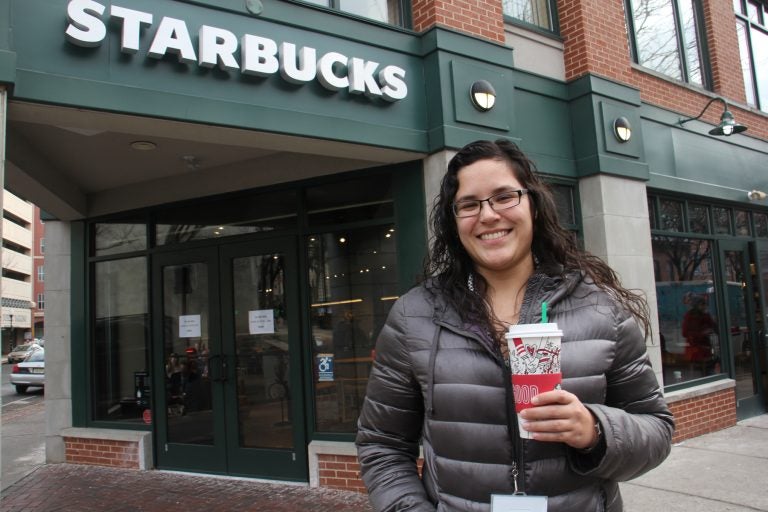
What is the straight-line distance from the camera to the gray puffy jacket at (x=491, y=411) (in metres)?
1.53

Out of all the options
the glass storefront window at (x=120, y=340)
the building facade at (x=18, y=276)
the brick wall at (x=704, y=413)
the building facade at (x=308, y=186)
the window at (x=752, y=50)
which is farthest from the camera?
the building facade at (x=18, y=276)

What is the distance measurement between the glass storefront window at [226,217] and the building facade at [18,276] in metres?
52.4

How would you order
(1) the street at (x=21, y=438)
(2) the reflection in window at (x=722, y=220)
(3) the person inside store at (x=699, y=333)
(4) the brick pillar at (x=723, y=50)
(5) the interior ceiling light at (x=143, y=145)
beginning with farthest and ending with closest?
(4) the brick pillar at (x=723, y=50)
(2) the reflection in window at (x=722, y=220)
(3) the person inside store at (x=699, y=333)
(1) the street at (x=21, y=438)
(5) the interior ceiling light at (x=143, y=145)

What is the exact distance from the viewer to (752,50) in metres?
10.1

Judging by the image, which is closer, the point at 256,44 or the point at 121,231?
the point at 256,44

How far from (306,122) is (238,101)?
56 centimetres

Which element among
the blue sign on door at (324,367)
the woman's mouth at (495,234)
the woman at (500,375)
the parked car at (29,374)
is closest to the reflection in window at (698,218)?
the blue sign on door at (324,367)

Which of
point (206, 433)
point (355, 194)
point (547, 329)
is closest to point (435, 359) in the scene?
point (547, 329)

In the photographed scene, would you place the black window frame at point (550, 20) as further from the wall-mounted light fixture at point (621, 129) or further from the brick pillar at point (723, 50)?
the brick pillar at point (723, 50)

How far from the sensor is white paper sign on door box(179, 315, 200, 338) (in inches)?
271

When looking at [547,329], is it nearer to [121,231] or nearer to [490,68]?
[490,68]

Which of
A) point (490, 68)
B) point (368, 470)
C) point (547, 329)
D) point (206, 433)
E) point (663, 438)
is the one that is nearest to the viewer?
point (547, 329)

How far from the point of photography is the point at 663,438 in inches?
65.4

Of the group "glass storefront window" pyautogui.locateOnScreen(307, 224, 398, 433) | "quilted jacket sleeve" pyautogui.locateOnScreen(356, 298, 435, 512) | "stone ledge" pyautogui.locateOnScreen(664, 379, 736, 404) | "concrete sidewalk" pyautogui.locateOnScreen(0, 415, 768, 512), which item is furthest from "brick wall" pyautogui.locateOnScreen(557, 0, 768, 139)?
"quilted jacket sleeve" pyautogui.locateOnScreen(356, 298, 435, 512)
